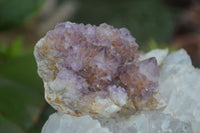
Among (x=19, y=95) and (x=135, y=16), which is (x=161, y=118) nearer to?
(x=19, y=95)

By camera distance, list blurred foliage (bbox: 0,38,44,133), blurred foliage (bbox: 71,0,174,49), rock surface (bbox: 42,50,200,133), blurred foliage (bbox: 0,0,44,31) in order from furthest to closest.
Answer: blurred foliage (bbox: 71,0,174,49), blurred foliage (bbox: 0,0,44,31), blurred foliage (bbox: 0,38,44,133), rock surface (bbox: 42,50,200,133)

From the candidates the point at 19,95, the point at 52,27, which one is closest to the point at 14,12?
the point at 19,95

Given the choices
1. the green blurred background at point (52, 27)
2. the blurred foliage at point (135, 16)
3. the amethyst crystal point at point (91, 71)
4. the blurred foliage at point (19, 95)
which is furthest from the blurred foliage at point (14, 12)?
the blurred foliage at point (135, 16)

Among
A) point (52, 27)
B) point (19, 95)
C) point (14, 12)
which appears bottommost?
point (19, 95)

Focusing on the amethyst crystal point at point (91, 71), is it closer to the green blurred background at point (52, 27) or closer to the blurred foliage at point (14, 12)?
the green blurred background at point (52, 27)

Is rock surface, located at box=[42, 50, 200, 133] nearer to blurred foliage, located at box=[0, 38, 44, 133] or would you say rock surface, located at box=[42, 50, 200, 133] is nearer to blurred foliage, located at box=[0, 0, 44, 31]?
blurred foliage, located at box=[0, 38, 44, 133]

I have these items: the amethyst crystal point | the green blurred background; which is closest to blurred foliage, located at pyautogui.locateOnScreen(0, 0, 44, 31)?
the green blurred background

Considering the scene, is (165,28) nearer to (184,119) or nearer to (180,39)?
(180,39)
